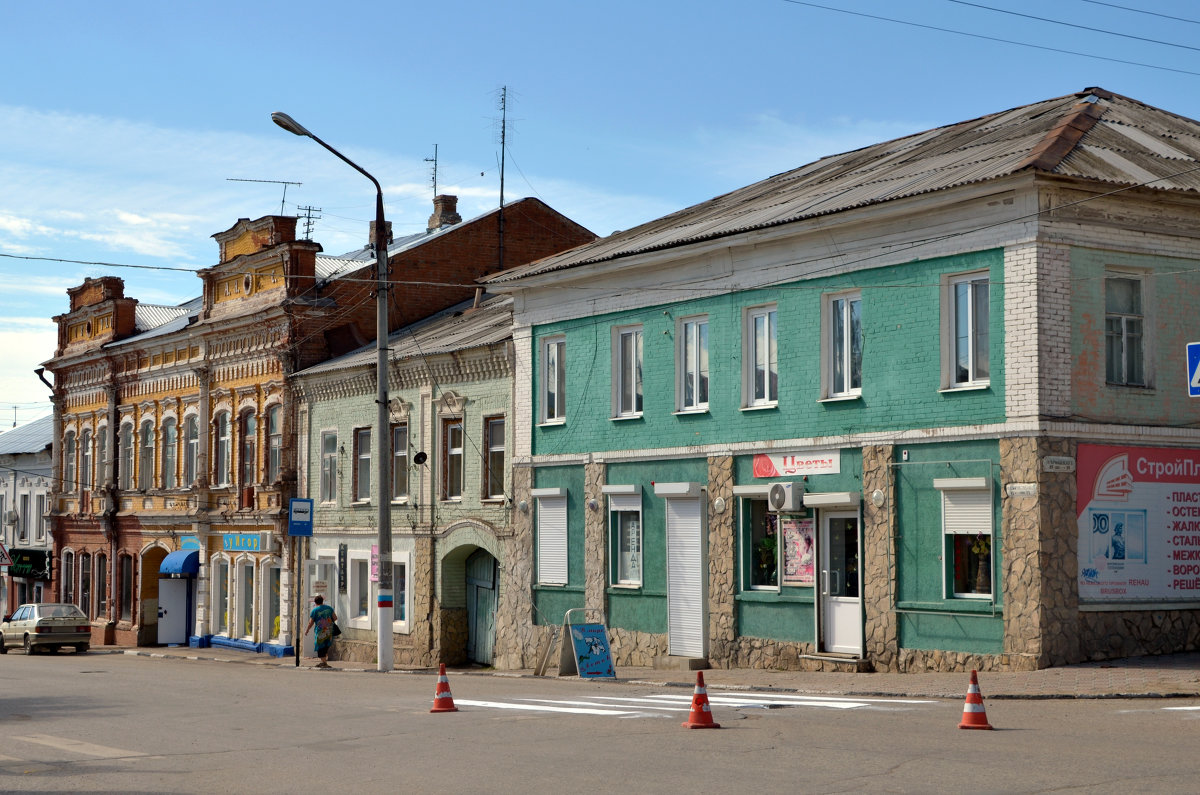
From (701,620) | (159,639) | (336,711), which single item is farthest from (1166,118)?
(159,639)

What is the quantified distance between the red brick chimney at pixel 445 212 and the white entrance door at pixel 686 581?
Answer: 2262 cm

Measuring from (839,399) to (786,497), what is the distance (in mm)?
1722

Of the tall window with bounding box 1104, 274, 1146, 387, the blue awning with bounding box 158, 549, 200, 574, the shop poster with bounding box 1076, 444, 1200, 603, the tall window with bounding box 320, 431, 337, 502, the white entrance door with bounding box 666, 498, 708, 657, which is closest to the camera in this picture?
the shop poster with bounding box 1076, 444, 1200, 603

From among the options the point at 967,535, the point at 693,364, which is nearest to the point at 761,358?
the point at 693,364

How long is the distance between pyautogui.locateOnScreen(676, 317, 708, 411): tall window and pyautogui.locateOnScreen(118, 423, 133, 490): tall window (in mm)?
26330

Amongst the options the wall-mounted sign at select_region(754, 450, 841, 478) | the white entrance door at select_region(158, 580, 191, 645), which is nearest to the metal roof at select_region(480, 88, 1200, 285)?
the wall-mounted sign at select_region(754, 450, 841, 478)

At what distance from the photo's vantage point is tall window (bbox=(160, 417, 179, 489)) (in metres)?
44.2

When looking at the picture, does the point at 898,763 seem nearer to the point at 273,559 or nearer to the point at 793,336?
the point at 793,336

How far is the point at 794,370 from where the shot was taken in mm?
23391

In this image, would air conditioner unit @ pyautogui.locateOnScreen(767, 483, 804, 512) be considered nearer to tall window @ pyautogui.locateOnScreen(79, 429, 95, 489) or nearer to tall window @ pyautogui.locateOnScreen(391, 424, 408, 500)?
tall window @ pyautogui.locateOnScreen(391, 424, 408, 500)

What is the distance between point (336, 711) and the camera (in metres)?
17.0

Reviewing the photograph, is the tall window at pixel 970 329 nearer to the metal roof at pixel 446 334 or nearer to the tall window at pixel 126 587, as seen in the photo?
the metal roof at pixel 446 334

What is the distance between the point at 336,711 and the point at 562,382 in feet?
41.2

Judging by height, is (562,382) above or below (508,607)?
above
